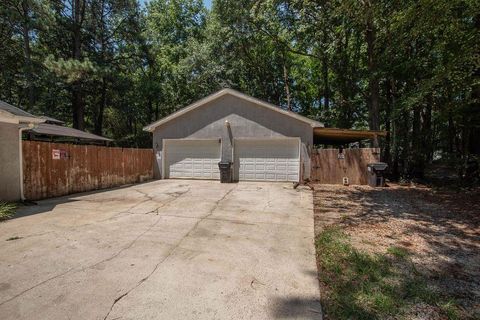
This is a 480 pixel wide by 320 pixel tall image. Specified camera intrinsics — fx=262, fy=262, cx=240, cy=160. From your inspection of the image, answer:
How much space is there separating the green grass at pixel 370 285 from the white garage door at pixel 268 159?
7.46m

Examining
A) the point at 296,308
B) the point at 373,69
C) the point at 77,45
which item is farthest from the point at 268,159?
the point at 77,45

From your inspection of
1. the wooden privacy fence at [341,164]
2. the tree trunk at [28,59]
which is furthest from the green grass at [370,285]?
the tree trunk at [28,59]

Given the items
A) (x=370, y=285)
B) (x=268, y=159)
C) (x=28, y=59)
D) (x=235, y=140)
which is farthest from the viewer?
(x=28, y=59)

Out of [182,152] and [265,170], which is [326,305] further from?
[182,152]

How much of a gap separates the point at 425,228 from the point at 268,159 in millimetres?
7159

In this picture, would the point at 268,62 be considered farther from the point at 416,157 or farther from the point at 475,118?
the point at 475,118

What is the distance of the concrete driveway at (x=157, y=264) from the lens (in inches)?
99.6

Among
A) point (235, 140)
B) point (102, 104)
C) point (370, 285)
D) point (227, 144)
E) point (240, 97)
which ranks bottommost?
point (370, 285)

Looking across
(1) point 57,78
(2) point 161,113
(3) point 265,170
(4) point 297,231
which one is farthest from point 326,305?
(2) point 161,113

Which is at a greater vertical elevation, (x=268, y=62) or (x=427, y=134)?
(x=268, y=62)

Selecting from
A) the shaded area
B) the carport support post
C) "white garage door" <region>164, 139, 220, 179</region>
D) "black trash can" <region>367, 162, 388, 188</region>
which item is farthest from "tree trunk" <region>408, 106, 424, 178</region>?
the shaded area

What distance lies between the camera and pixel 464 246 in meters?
4.30

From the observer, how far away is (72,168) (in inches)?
341

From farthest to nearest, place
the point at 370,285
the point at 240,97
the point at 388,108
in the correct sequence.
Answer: the point at 388,108 < the point at 240,97 < the point at 370,285
